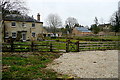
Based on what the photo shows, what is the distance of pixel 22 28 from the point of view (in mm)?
31031

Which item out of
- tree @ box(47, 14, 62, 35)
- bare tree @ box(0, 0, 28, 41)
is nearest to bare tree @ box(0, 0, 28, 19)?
bare tree @ box(0, 0, 28, 41)

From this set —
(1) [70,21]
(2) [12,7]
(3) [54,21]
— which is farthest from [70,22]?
(2) [12,7]

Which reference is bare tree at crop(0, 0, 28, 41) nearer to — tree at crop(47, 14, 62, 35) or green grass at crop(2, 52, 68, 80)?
green grass at crop(2, 52, 68, 80)

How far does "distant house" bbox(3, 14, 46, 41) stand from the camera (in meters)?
29.4

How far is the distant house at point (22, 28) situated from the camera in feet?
96.3

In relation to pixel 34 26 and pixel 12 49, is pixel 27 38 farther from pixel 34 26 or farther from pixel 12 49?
pixel 12 49

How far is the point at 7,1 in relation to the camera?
1508cm

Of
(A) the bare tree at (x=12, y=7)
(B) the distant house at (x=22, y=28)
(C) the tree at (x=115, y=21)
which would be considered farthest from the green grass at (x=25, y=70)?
(C) the tree at (x=115, y=21)

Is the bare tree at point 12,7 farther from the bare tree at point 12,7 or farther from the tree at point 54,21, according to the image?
the tree at point 54,21

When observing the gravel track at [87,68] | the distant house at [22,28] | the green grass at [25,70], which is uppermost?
the distant house at [22,28]

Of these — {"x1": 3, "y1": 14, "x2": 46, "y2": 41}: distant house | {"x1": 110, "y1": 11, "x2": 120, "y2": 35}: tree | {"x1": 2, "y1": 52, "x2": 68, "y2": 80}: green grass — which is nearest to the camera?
{"x1": 2, "y1": 52, "x2": 68, "y2": 80}: green grass

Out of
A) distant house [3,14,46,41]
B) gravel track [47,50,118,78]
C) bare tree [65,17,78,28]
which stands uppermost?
bare tree [65,17,78,28]

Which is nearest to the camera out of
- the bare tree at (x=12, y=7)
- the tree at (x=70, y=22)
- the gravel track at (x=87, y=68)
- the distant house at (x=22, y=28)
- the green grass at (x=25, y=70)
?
the green grass at (x=25, y=70)

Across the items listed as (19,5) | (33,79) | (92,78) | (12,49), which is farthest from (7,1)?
(92,78)
